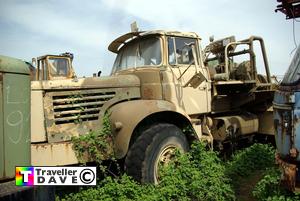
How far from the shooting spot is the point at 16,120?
3.19 meters

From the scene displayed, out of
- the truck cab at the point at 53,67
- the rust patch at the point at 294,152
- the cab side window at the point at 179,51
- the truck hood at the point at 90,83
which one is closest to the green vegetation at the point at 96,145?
the truck hood at the point at 90,83

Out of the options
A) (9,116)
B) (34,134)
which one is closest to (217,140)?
(34,134)

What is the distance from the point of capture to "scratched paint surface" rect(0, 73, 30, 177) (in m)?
3.10

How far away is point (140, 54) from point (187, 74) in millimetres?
891

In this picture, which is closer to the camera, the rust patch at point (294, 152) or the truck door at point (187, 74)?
the rust patch at point (294, 152)

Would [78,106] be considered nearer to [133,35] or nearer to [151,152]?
[151,152]

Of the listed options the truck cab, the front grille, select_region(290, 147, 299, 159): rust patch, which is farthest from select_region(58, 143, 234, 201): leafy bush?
the truck cab

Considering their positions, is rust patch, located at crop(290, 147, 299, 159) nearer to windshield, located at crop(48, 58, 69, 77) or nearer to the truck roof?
the truck roof

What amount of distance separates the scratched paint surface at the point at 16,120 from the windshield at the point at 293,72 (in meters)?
2.77

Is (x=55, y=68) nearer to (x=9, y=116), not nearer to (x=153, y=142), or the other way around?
(x=153, y=142)

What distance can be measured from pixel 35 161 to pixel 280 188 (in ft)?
9.76

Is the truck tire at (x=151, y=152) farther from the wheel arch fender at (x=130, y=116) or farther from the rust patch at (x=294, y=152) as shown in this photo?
the rust patch at (x=294, y=152)

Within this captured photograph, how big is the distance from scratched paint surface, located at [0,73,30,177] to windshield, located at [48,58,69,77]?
753cm

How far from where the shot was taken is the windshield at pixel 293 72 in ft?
12.3
